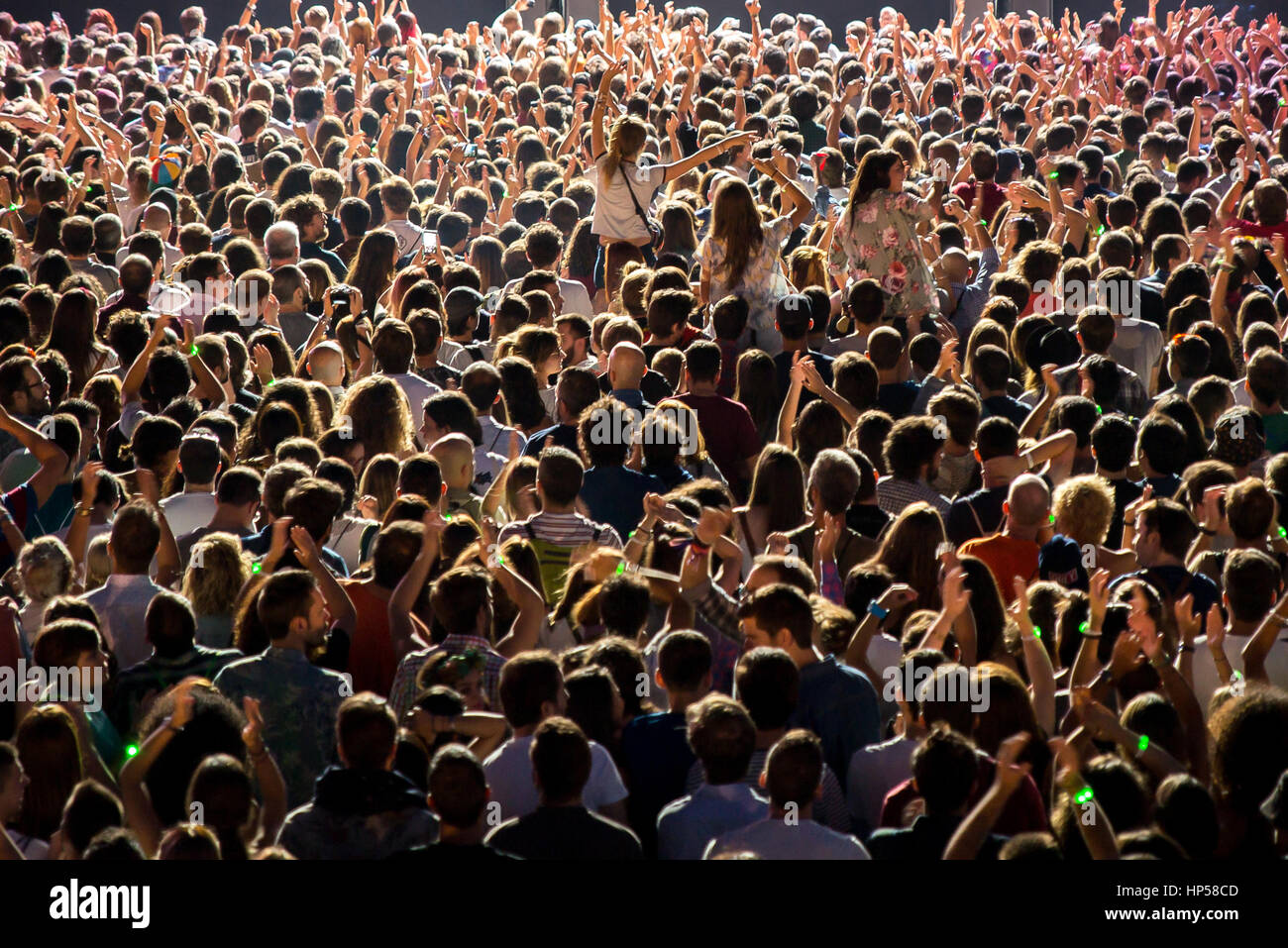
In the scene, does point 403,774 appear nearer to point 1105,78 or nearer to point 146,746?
point 146,746

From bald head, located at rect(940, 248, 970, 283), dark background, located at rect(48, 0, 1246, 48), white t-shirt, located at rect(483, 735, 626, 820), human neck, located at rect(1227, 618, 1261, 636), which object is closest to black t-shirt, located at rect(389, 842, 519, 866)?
white t-shirt, located at rect(483, 735, 626, 820)

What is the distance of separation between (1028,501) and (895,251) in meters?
3.46

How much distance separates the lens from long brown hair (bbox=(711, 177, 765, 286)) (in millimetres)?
8516

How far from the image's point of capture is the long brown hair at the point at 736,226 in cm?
852

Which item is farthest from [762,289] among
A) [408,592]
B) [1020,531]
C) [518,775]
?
[518,775]

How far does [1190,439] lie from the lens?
Answer: 6711 millimetres

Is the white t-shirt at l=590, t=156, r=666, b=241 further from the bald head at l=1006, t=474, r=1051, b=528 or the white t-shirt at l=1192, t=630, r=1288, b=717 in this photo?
the white t-shirt at l=1192, t=630, r=1288, b=717

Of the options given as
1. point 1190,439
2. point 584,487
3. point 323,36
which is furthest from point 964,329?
point 323,36

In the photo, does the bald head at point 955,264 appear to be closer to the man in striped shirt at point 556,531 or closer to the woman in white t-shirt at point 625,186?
the woman in white t-shirt at point 625,186

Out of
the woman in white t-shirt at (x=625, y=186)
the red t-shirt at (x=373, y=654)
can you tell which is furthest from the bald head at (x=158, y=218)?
the red t-shirt at (x=373, y=654)

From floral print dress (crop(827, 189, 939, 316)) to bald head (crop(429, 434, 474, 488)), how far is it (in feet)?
11.0

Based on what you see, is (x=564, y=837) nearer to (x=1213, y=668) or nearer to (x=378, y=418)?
(x=1213, y=668)

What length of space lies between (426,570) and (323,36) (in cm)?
1519

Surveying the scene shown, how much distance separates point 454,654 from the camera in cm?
476
